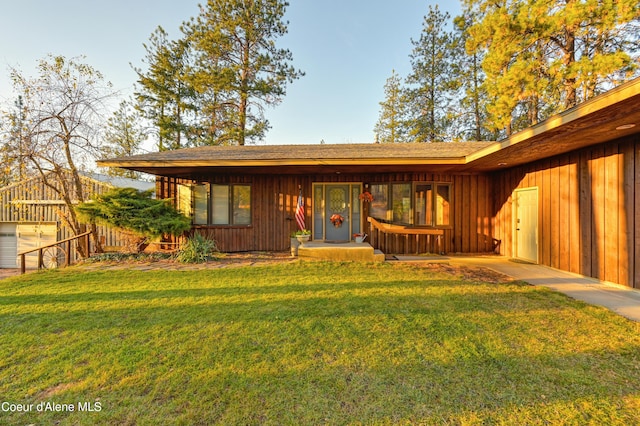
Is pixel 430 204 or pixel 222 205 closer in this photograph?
pixel 430 204

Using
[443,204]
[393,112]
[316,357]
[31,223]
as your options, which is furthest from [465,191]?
[31,223]

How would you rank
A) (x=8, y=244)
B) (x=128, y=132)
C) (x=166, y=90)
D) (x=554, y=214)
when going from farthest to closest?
1. (x=128, y=132)
2. (x=166, y=90)
3. (x=8, y=244)
4. (x=554, y=214)

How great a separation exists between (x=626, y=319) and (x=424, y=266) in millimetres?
3106

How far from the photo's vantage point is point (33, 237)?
10.2 meters

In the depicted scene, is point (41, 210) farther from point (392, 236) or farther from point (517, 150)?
point (517, 150)

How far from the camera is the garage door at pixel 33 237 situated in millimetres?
10008

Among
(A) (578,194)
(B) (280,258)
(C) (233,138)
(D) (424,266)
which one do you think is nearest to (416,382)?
(D) (424,266)

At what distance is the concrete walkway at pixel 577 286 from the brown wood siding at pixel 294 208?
4.55ft

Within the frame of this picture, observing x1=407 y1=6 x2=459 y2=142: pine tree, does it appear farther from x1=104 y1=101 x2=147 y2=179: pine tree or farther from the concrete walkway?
x1=104 y1=101 x2=147 y2=179: pine tree

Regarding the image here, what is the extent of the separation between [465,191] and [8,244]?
17.3 meters

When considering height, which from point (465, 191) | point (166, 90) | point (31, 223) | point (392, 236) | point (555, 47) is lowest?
point (392, 236)

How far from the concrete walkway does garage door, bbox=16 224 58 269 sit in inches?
566

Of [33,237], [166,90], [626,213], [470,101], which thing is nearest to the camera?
[626,213]

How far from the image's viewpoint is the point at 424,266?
19.4 feet
